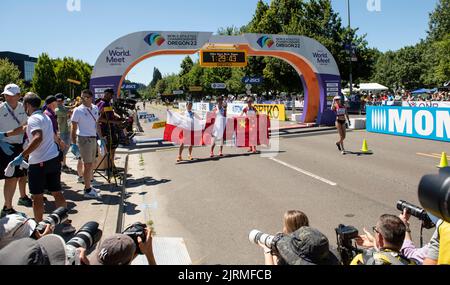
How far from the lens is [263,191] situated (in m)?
7.73

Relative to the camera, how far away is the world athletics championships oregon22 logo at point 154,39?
16.9 m

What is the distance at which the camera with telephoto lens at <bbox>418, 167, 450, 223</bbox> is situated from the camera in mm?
1464

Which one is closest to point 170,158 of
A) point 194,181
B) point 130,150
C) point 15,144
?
point 130,150

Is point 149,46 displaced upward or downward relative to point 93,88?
upward

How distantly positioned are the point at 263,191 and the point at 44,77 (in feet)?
189

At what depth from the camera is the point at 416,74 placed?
77.5m

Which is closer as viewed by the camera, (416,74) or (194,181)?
(194,181)

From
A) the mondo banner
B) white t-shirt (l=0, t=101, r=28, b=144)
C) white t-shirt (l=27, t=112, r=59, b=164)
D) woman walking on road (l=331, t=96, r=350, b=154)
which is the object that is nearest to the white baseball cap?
white t-shirt (l=0, t=101, r=28, b=144)

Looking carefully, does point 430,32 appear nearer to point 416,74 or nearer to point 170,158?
point 416,74

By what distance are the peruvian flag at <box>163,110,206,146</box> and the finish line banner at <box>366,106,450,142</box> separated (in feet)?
27.4

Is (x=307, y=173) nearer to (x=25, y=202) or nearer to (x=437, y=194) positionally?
(x=25, y=202)

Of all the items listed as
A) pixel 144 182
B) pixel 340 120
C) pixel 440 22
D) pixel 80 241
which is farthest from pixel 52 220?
pixel 440 22

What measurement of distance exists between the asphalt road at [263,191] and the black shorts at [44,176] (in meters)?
1.54
